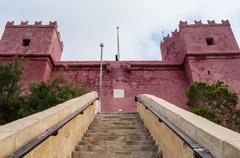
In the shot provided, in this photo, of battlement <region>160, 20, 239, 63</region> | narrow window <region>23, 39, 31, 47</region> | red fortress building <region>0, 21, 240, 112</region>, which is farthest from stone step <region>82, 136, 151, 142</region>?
narrow window <region>23, 39, 31, 47</region>

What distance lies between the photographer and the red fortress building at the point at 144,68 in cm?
1519

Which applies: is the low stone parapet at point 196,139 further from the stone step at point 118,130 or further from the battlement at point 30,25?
the battlement at point 30,25

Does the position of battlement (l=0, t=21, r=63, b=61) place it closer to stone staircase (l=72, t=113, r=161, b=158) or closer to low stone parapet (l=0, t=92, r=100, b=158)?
stone staircase (l=72, t=113, r=161, b=158)

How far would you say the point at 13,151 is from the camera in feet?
7.42

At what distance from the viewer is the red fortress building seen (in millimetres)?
15188

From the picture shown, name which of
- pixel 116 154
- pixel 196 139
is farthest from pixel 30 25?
pixel 196 139

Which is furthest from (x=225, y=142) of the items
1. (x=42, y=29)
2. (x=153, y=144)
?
(x=42, y=29)

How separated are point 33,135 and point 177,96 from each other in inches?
518

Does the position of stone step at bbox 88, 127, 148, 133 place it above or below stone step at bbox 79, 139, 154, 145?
above

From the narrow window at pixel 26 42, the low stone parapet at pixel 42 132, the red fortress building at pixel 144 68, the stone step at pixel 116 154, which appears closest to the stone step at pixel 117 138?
the low stone parapet at pixel 42 132

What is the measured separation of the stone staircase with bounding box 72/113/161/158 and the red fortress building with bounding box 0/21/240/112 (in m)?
7.89

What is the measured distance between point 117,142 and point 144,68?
11.4 m

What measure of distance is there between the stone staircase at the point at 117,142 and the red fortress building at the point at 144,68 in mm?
7892

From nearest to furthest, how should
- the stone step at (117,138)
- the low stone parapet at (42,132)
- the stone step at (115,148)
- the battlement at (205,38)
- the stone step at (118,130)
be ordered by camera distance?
the low stone parapet at (42,132) → the stone step at (115,148) → the stone step at (117,138) → the stone step at (118,130) → the battlement at (205,38)
